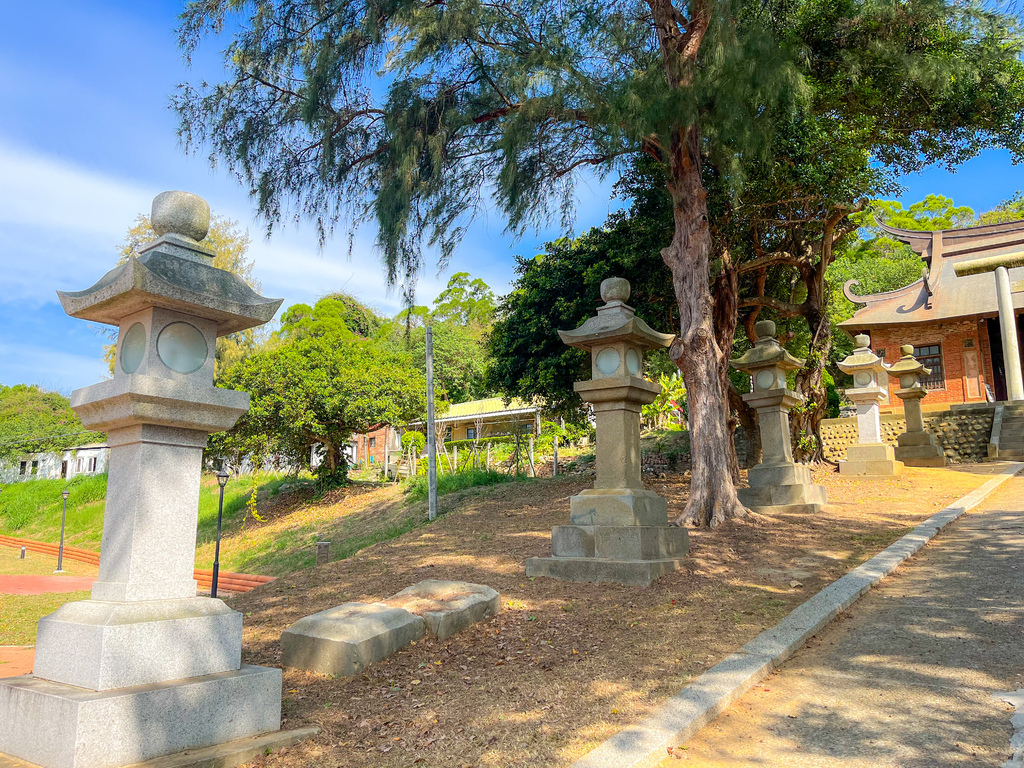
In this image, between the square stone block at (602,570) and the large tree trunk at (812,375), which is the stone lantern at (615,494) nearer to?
the square stone block at (602,570)

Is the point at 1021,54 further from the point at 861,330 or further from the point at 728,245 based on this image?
the point at 861,330

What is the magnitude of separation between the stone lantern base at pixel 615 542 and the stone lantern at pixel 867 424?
8.78m

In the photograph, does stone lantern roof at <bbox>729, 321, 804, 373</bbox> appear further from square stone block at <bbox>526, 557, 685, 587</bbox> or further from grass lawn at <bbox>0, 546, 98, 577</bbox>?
grass lawn at <bbox>0, 546, 98, 577</bbox>

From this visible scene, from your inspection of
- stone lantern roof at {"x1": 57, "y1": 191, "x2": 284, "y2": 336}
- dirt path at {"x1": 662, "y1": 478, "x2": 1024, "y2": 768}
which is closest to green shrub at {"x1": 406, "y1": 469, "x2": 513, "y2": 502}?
dirt path at {"x1": 662, "y1": 478, "x2": 1024, "y2": 768}

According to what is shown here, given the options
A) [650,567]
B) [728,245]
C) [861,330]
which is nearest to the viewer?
[650,567]

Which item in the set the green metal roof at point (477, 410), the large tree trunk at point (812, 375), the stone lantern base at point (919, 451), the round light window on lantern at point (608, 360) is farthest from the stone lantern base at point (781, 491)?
the green metal roof at point (477, 410)

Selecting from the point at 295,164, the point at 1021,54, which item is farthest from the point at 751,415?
the point at 295,164

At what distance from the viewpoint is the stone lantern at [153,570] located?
9.30 feet

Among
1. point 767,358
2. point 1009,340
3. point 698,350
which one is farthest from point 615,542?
point 1009,340

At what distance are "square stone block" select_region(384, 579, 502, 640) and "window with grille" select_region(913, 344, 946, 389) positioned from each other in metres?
22.2

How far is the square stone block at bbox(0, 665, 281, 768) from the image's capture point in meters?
2.69

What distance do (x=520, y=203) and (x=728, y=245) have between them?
4285mm

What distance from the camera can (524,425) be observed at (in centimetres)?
2734

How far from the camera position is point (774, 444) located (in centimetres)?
1047
